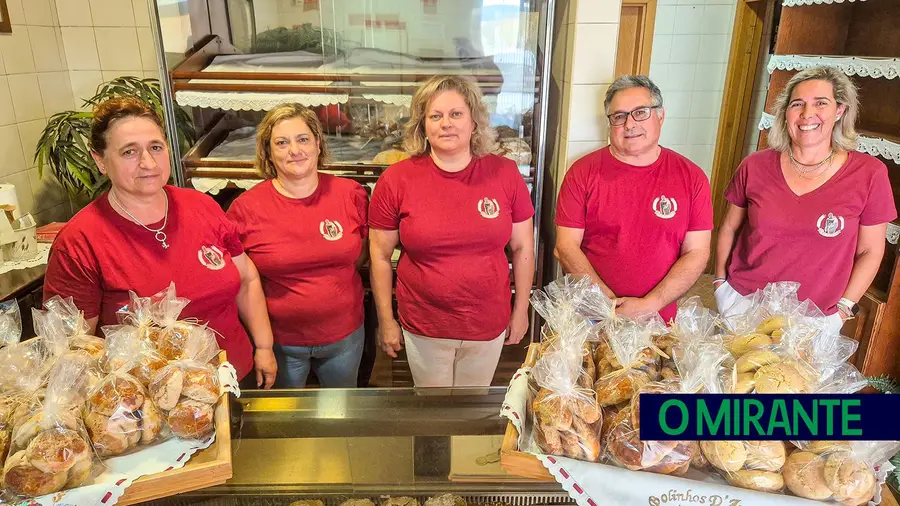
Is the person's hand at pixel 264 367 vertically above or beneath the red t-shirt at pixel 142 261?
beneath

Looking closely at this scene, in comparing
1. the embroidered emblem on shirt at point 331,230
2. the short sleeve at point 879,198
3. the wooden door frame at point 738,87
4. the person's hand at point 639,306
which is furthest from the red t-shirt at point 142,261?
the wooden door frame at point 738,87

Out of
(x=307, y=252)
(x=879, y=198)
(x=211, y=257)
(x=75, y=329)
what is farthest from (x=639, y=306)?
(x=75, y=329)

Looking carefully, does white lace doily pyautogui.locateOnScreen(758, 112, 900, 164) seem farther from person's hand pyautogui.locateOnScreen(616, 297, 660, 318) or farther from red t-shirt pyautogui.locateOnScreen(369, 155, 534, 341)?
red t-shirt pyautogui.locateOnScreen(369, 155, 534, 341)

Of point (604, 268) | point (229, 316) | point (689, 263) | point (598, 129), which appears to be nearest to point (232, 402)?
point (229, 316)

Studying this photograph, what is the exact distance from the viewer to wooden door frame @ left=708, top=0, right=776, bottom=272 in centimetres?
379

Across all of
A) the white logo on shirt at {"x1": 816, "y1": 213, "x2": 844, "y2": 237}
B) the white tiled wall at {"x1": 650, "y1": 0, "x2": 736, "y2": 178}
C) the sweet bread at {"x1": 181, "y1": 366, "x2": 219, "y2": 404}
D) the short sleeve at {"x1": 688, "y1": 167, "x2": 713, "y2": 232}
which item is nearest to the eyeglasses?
the short sleeve at {"x1": 688, "y1": 167, "x2": 713, "y2": 232}

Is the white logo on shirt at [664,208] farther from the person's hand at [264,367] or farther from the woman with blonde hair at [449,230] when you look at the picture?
the person's hand at [264,367]

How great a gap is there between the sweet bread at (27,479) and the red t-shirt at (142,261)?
0.65 metres

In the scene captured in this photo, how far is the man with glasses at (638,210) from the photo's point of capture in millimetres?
1908

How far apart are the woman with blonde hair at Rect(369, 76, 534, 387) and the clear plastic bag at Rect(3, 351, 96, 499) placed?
3.86ft

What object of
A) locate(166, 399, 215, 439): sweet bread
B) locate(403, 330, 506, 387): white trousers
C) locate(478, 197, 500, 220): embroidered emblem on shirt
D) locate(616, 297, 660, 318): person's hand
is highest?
locate(478, 197, 500, 220): embroidered emblem on shirt

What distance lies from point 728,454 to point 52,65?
3701 millimetres

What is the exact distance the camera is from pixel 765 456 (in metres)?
0.90

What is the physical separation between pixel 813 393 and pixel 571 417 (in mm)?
411
